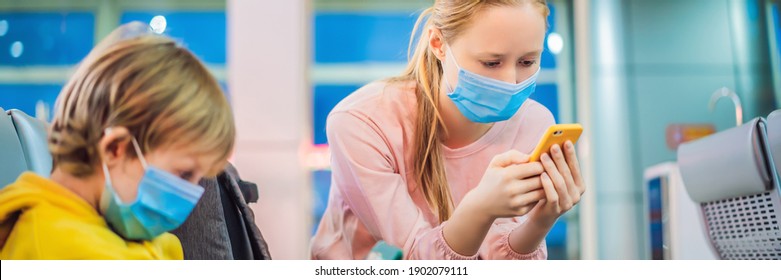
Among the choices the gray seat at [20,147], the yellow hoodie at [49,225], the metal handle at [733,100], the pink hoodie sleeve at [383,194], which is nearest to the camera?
the yellow hoodie at [49,225]

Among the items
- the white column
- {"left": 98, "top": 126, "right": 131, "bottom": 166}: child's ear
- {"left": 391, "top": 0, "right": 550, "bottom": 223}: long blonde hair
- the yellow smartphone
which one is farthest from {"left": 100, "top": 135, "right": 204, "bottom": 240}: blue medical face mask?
the yellow smartphone

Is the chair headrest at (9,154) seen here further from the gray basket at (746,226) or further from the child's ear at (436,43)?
the gray basket at (746,226)

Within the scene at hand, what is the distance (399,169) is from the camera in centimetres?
149

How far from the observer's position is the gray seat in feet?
4.09

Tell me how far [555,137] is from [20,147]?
98 centimetres

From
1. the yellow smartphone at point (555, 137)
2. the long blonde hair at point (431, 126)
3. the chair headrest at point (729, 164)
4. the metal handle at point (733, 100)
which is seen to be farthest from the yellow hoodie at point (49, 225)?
the metal handle at point (733, 100)

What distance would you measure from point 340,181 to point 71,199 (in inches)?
21.6

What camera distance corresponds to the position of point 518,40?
1.44 metres

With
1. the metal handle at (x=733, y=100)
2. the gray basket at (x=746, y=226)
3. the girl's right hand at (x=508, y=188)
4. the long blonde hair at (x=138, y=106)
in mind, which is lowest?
the gray basket at (x=746, y=226)

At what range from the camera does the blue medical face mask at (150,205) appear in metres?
1.15

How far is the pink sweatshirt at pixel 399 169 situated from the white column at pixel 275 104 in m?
0.14

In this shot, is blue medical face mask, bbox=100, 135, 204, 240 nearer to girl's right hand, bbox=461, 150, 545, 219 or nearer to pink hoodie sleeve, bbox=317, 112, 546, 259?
pink hoodie sleeve, bbox=317, 112, 546, 259
